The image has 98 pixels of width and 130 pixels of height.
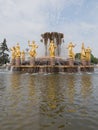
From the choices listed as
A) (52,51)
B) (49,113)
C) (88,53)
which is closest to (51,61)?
(52,51)

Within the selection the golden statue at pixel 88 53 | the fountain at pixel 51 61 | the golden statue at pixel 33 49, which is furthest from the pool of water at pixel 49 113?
the golden statue at pixel 88 53

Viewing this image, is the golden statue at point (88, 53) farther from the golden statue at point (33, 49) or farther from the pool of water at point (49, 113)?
the pool of water at point (49, 113)

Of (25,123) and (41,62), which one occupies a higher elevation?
(41,62)

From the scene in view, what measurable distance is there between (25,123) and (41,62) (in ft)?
110

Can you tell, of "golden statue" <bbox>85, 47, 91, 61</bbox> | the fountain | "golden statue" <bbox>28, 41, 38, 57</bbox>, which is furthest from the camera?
"golden statue" <bbox>85, 47, 91, 61</bbox>

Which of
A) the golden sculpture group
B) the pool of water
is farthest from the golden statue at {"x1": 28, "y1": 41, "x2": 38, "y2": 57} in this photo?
the pool of water

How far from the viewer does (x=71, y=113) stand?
889 centimetres

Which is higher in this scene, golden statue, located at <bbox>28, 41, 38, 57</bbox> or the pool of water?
golden statue, located at <bbox>28, 41, 38, 57</bbox>

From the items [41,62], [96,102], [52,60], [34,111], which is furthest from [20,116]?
[41,62]

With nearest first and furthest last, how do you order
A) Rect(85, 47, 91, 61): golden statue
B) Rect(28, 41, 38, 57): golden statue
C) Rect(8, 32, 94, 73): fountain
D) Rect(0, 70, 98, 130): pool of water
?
Rect(0, 70, 98, 130): pool of water → Rect(8, 32, 94, 73): fountain → Rect(28, 41, 38, 57): golden statue → Rect(85, 47, 91, 61): golden statue

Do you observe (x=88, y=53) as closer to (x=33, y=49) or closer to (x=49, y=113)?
(x=33, y=49)

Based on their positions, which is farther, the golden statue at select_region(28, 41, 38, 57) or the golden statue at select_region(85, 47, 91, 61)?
the golden statue at select_region(85, 47, 91, 61)

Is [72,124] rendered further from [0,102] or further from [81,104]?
[0,102]

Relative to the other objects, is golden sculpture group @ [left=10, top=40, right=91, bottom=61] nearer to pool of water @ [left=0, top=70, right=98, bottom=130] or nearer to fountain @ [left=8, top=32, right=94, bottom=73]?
fountain @ [left=8, top=32, right=94, bottom=73]
